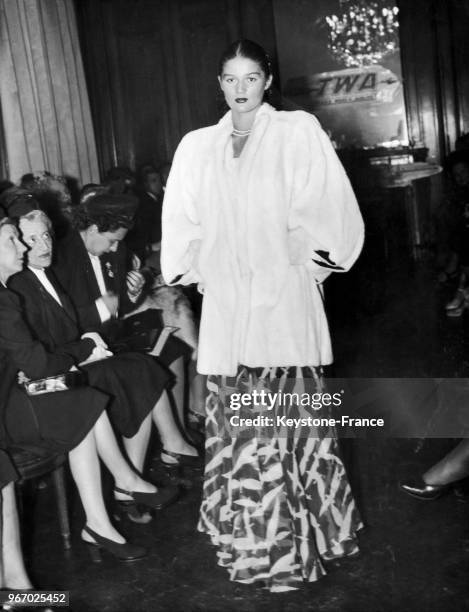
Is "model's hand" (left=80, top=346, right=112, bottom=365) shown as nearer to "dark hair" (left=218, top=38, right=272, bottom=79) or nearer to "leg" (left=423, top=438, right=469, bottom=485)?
"dark hair" (left=218, top=38, right=272, bottom=79)

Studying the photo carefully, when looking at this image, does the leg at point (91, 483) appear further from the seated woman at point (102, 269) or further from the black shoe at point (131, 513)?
the seated woman at point (102, 269)

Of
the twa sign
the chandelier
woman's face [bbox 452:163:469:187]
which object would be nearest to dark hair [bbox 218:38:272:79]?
woman's face [bbox 452:163:469:187]

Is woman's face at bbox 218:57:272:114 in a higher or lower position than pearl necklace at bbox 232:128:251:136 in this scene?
higher

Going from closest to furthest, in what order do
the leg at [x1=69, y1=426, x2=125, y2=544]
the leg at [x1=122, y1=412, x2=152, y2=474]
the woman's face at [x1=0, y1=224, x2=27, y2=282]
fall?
the woman's face at [x1=0, y1=224, x2=27, y2=282] → the leg at [x1=69, y1=426, x2=125, y2=544] → the leg at [x1=122, y1=412, x2=152, y2=474]

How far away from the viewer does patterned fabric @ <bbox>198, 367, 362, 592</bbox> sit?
1.98 meters

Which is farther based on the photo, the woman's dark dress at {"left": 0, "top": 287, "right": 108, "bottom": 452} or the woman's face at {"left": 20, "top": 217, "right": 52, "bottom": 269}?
the woman's face at {"left": 20, "top": 217, "right": 52, "bottom": 269}

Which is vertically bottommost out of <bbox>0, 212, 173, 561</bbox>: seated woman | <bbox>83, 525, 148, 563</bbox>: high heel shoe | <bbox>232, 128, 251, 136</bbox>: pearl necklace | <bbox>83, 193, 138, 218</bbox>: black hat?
<bbox>83, 525, 148, 563</bbox>: high heel shoe

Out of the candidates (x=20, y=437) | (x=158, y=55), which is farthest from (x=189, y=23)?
(x=20, y=437)

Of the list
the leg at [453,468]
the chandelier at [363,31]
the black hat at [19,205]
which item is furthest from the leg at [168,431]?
the chandelier at [363,31]

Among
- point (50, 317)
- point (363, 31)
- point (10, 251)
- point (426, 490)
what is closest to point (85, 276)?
point (50, 317)

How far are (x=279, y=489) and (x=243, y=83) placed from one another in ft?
3.53

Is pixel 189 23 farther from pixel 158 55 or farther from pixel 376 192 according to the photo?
pixel 376 192

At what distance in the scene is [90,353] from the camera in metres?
2.47

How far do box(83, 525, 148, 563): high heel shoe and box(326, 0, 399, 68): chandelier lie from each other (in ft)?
21.0
